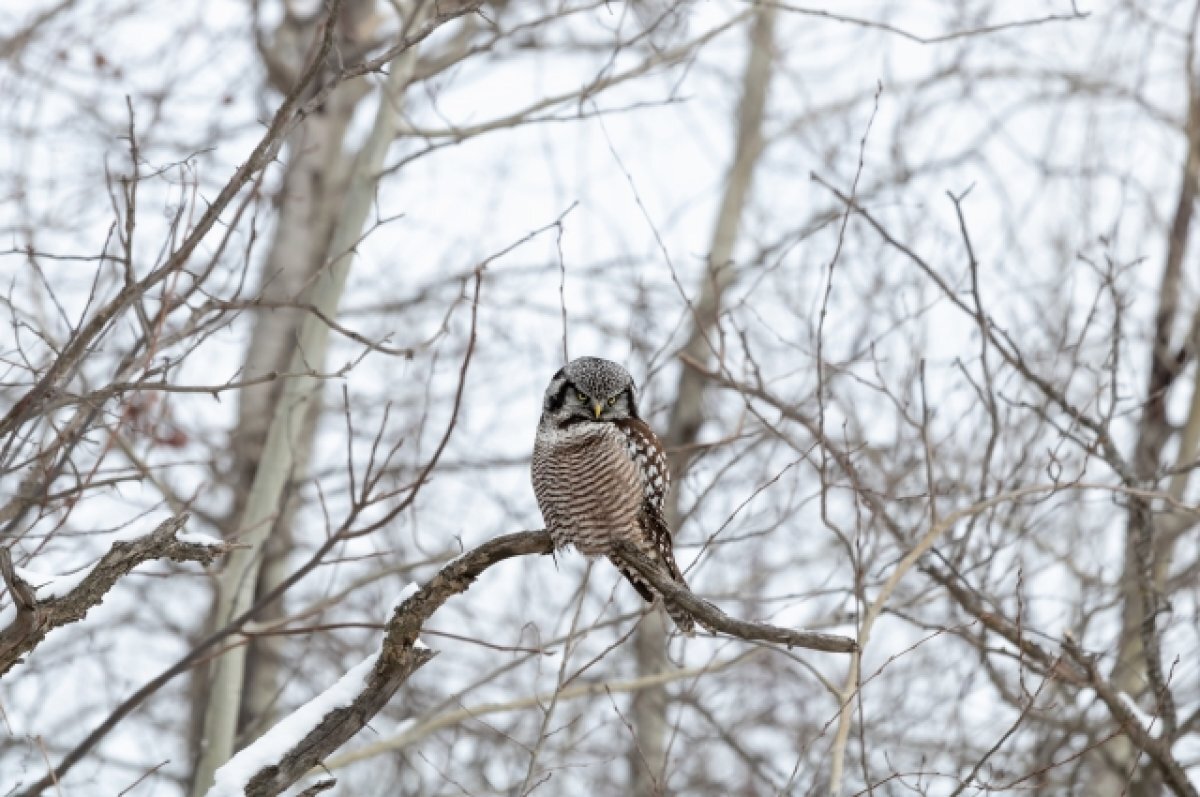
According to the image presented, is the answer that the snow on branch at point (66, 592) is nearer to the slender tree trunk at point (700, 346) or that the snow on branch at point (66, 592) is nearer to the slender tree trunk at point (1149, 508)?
the slender tree trunk at point (1149, 508)

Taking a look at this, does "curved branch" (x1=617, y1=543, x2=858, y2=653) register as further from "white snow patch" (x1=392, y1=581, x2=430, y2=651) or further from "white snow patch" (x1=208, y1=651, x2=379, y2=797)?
"white snow patch" (x1=208, y1=651, x2=379, y2=797)

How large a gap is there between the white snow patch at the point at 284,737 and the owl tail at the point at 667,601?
136cm

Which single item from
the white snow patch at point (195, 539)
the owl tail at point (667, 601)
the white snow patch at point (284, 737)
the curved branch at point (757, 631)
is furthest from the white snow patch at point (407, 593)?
the owl tail at point (667, 601)

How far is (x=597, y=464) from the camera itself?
609 centimetres

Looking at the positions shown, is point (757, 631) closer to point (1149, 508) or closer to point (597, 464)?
point (597, 464)

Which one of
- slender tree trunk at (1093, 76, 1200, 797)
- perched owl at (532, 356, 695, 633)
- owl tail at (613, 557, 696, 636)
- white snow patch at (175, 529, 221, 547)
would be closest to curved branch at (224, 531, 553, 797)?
white snow patch at (175, 529, 221, 547)

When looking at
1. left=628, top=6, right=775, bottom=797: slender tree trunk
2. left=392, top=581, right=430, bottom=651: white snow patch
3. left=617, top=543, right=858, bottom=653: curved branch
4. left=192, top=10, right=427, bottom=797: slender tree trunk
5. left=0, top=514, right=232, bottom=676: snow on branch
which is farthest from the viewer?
left=628, top=6, right=775, bottom=797: slender tree trunk

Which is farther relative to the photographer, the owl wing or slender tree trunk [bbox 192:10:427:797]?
slender tree trunk [bbox 192:10:427:797]

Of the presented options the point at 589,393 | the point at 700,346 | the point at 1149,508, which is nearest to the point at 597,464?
the point at 589,393

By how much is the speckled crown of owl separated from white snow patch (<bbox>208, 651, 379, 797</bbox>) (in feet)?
6.09

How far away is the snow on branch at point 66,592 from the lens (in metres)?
4.01

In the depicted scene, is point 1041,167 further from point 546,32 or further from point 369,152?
point 369,152

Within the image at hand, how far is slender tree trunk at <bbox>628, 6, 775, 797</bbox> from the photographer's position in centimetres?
1019

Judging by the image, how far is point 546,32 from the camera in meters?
13.0
